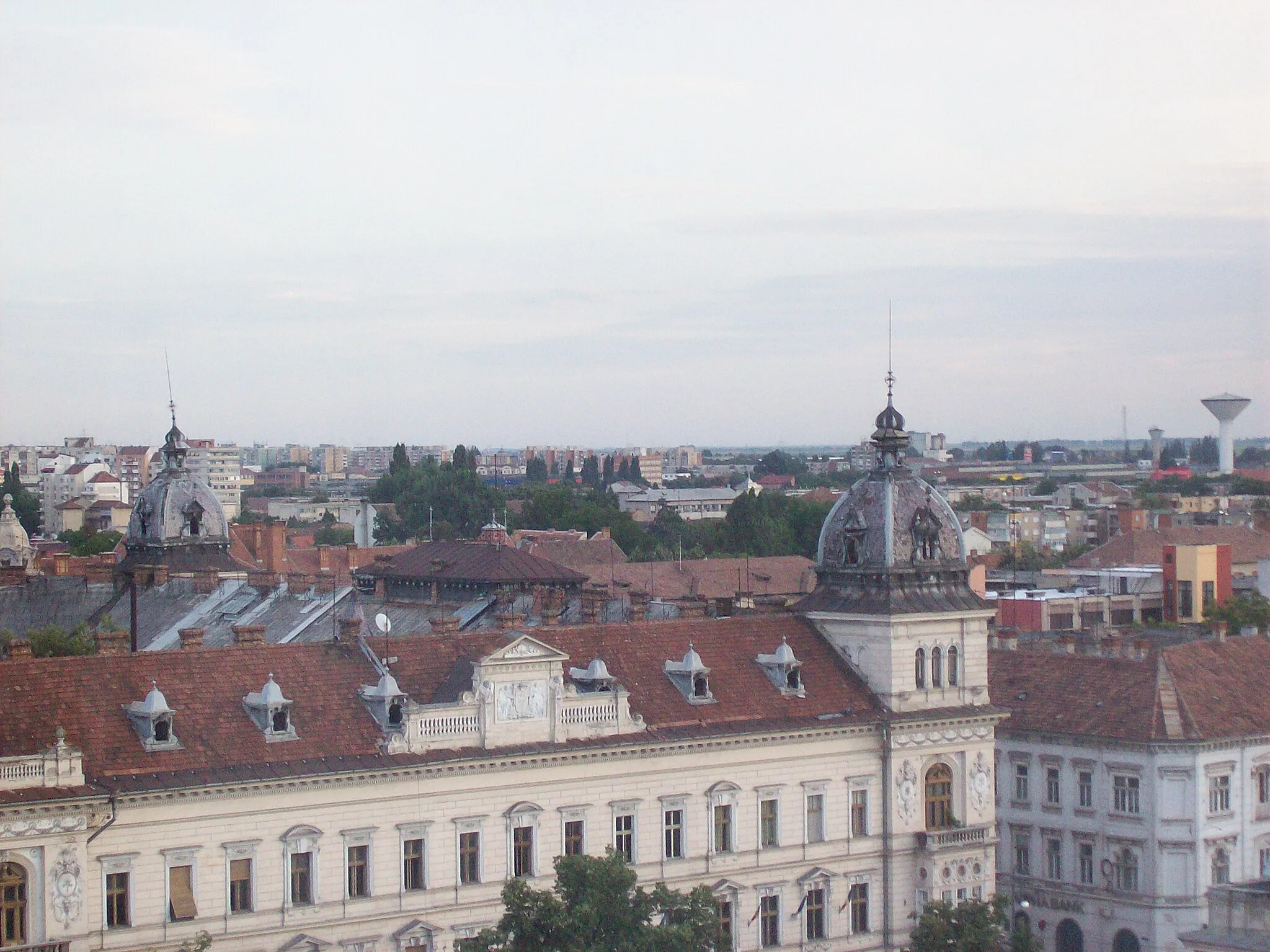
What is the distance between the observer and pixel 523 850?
202 feet

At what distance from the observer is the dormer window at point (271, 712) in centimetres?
5769

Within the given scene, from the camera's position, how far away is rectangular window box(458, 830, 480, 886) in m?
60.2

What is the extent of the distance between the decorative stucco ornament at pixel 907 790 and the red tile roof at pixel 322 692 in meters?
2.21

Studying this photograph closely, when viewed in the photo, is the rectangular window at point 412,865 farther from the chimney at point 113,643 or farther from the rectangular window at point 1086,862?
the rectangular window at point 1086,862

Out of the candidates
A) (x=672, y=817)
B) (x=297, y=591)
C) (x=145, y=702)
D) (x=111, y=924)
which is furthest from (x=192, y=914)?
(x=297, y=591)

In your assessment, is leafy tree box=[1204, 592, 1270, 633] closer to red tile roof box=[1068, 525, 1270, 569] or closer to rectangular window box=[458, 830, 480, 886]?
red tile roof box=[1068, 525, 1270, 569]

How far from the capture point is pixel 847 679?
228 ft

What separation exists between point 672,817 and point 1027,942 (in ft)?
42.7

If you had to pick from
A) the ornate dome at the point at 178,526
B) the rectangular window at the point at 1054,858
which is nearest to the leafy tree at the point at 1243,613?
the rectangular window at the point at 1054,858

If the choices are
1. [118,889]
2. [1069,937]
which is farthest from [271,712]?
[1069,937]

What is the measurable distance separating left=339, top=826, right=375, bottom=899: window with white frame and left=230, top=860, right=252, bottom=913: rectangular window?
273cm

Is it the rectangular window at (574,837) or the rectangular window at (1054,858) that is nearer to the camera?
the rectangular window at (574,837)

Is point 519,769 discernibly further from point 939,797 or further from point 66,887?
point 939,797

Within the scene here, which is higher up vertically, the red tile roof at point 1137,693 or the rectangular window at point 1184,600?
the red tile roof at point 1137,693
